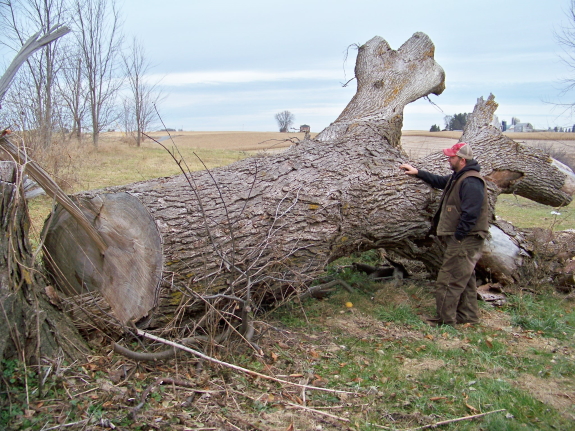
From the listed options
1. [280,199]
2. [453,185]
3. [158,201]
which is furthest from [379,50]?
[158,201]

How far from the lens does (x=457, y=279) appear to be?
17.1 feet

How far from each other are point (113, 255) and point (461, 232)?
3522mm

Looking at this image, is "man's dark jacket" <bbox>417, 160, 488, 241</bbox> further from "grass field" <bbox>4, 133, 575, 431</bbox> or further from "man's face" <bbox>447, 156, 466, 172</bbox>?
"grass field" <bbox>4, 133, 575, 431</bbox>

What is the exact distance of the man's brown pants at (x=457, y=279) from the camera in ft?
17.0

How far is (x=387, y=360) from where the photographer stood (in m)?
4.19

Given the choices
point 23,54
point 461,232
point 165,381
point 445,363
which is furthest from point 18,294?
point 461,232

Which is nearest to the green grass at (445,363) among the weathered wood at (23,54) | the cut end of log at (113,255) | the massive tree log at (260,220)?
the massive tree log at (260,220)

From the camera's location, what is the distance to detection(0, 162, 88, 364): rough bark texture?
299 centimetres

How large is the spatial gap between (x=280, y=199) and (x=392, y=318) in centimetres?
188

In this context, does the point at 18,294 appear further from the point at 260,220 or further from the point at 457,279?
the point at 457,279

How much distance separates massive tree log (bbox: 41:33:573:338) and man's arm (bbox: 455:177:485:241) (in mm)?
728

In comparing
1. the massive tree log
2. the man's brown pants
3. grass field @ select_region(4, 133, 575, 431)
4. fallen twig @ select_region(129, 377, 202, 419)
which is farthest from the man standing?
fallen twig @ select_region(129, 377, 202, 419)

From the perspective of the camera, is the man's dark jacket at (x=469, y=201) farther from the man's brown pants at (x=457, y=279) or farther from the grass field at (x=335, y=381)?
the grass field at (x=335, y=381)

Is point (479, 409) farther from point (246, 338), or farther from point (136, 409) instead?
point (136, 409)
